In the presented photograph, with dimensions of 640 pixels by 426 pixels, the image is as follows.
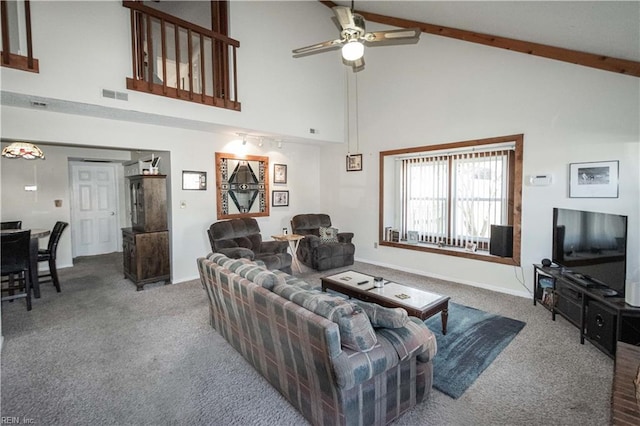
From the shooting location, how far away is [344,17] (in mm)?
2947

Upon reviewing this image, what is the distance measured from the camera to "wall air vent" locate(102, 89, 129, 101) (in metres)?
3.71

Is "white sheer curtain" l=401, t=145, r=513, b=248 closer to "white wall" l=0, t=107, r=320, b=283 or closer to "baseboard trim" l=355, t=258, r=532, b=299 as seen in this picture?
"baseboard trim" l=355, t=258, r=532, b=299

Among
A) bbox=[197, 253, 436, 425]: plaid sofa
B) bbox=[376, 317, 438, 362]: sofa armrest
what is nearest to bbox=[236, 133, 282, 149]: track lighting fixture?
bbox=[197, 253, 436, 425]: plaid sofa

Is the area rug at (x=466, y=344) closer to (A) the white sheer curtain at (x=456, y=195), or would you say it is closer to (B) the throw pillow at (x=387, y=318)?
(B) the throw pillow at (x=387, y=318)

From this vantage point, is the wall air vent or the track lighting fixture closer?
the wall air vent

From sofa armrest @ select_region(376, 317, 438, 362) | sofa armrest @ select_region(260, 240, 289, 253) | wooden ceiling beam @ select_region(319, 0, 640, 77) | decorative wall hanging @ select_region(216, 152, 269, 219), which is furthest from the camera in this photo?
decorative wall hanging @ select_region(216, 152, 269, 219)

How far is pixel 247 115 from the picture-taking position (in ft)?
16.6

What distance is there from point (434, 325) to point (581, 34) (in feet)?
11.3

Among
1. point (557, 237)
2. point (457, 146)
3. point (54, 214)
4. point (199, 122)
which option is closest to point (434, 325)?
point (557, 237)

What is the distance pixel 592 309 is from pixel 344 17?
3652 millimetres

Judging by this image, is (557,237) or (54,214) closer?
(557,237)

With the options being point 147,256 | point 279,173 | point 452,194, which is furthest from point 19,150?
point 452,194

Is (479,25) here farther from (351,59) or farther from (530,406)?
(530,406)

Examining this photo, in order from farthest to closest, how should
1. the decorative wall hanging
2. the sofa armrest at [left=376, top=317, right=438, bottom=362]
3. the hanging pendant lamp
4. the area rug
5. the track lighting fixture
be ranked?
the track lighting fixture → the decorative wall hanging → the hanging pendant lamp → the area rug → the sofa armrest at [left=376, top=317, right=438, bottom=362]
